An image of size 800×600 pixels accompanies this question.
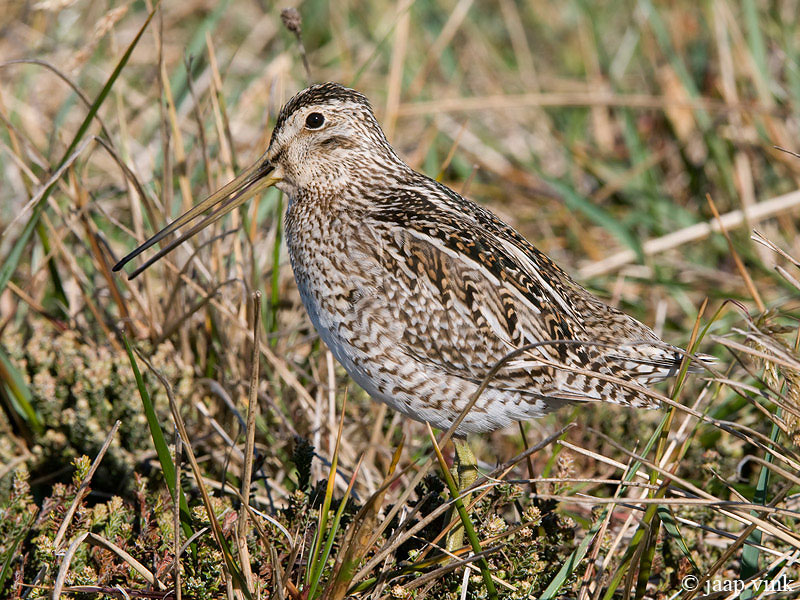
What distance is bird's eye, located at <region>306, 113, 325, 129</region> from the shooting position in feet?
12.0

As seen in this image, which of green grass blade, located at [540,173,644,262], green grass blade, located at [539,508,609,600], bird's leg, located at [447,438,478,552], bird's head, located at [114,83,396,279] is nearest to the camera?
green grass blade, located at [539,508,609,600]

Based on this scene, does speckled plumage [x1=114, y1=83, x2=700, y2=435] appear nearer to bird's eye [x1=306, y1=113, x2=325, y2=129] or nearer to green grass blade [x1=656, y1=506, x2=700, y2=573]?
bird's eye [x1=306, y1=113, x2=325, y2=129]

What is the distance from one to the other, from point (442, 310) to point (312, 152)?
0.85 m

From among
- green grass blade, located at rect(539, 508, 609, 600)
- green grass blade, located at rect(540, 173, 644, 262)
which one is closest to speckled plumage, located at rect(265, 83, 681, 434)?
green grass blade, located at rect(539, 508, 609, 600)

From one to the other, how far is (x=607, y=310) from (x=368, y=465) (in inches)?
46.3

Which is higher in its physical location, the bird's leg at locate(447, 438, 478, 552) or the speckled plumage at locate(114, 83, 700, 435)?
the speckled plumage at locate(114, 83, 700, 435)

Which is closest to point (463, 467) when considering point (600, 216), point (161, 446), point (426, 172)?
point (161, 446)

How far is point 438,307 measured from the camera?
132 inches

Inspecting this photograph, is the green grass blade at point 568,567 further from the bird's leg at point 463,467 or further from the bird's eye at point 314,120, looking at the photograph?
the bird's eye at point 314,120

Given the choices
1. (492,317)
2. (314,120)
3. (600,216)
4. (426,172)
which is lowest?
(600,216)

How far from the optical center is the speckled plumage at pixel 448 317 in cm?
330

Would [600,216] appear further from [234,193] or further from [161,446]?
[161,446]

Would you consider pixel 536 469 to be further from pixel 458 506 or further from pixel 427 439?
pixel 458 506

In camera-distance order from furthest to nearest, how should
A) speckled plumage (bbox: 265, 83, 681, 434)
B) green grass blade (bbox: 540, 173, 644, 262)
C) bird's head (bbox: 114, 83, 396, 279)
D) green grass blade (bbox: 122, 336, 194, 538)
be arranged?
1. green grass blade (bbox: 540, 173, 644, 262)
2. bird's head (bbox: 114, 83, 396, 279)
3. speckled plumage (bbox: 265, 83, 681, 434)
4. green grass blade (bbox: 122, 336, 194, 538)
